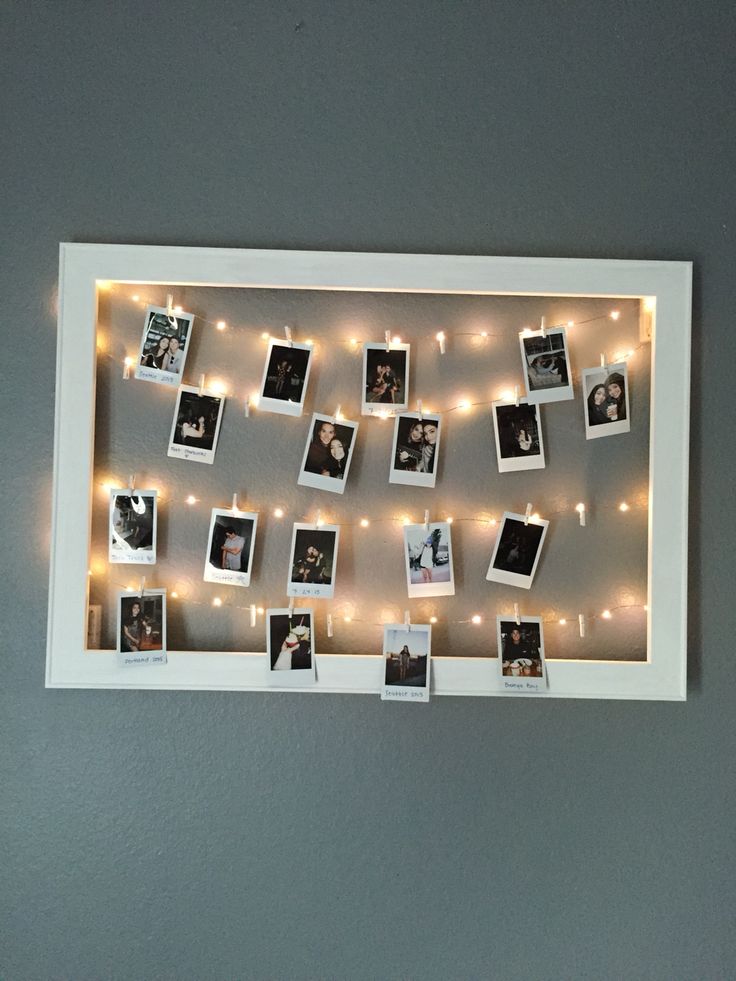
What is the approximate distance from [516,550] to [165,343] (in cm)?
69

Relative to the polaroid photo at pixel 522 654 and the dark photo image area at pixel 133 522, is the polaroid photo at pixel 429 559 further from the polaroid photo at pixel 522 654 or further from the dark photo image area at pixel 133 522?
the dark photo image area at pixel 133 522

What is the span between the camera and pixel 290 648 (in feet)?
4.71

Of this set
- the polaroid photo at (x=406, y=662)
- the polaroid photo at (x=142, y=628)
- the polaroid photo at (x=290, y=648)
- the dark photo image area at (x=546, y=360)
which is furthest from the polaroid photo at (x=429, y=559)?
the polaroid photo at (x=142, y=628)

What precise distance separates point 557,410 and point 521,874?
788 mm

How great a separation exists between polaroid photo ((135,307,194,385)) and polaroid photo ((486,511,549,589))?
61cm

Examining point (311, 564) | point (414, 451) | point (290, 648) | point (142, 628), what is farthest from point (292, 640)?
point (414, 451)

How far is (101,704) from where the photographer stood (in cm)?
145

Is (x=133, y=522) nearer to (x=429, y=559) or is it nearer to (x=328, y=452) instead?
(x=328, y=452)

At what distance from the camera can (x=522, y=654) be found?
1.44m

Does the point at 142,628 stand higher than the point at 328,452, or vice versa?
the point at 328,452

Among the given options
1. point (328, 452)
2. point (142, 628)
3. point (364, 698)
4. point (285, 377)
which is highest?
point (285, 377)

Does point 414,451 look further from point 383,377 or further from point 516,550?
point 516,550

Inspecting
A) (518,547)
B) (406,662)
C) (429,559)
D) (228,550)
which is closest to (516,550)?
(518,547)

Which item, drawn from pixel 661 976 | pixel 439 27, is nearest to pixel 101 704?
pixel 661 976
